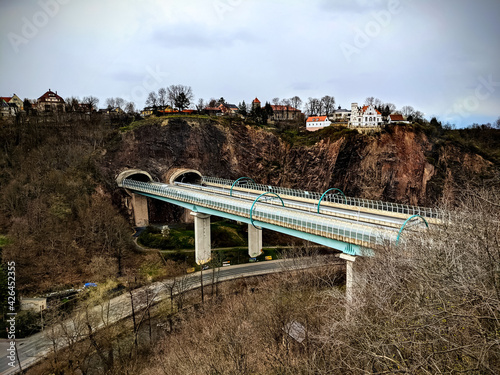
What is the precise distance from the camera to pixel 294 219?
26.9 meters

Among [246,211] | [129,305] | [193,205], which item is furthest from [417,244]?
[193,205]

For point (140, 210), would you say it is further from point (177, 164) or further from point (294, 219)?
point (294, 219)

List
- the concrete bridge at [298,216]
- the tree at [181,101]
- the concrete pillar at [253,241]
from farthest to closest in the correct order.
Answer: the tree at [181,101]
the concrete pillar at [253,241]
the concrete bridge at [298,216]

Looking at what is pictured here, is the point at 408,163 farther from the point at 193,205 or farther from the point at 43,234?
the point at 43,234

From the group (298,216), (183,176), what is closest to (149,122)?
(183,176)

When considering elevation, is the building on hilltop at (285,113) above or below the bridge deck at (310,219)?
above

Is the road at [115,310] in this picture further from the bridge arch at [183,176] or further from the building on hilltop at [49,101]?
the building on hilltop at [49,101]

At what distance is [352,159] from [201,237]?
34196 mm

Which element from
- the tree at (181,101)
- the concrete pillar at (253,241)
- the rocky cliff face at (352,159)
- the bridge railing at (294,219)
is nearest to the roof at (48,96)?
the tree at (181,101)

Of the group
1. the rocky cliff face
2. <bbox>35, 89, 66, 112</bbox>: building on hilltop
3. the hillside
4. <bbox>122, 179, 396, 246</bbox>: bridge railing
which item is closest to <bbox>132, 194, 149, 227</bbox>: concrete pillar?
the hillside

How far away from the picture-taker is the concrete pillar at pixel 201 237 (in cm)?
3969

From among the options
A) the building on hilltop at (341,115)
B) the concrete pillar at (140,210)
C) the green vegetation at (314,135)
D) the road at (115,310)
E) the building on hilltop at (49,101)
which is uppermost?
the building on hilltop at (49,101)

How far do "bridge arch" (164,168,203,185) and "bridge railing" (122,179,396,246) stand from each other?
45.2 ft

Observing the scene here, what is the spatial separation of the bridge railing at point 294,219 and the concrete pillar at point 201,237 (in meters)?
2.60
